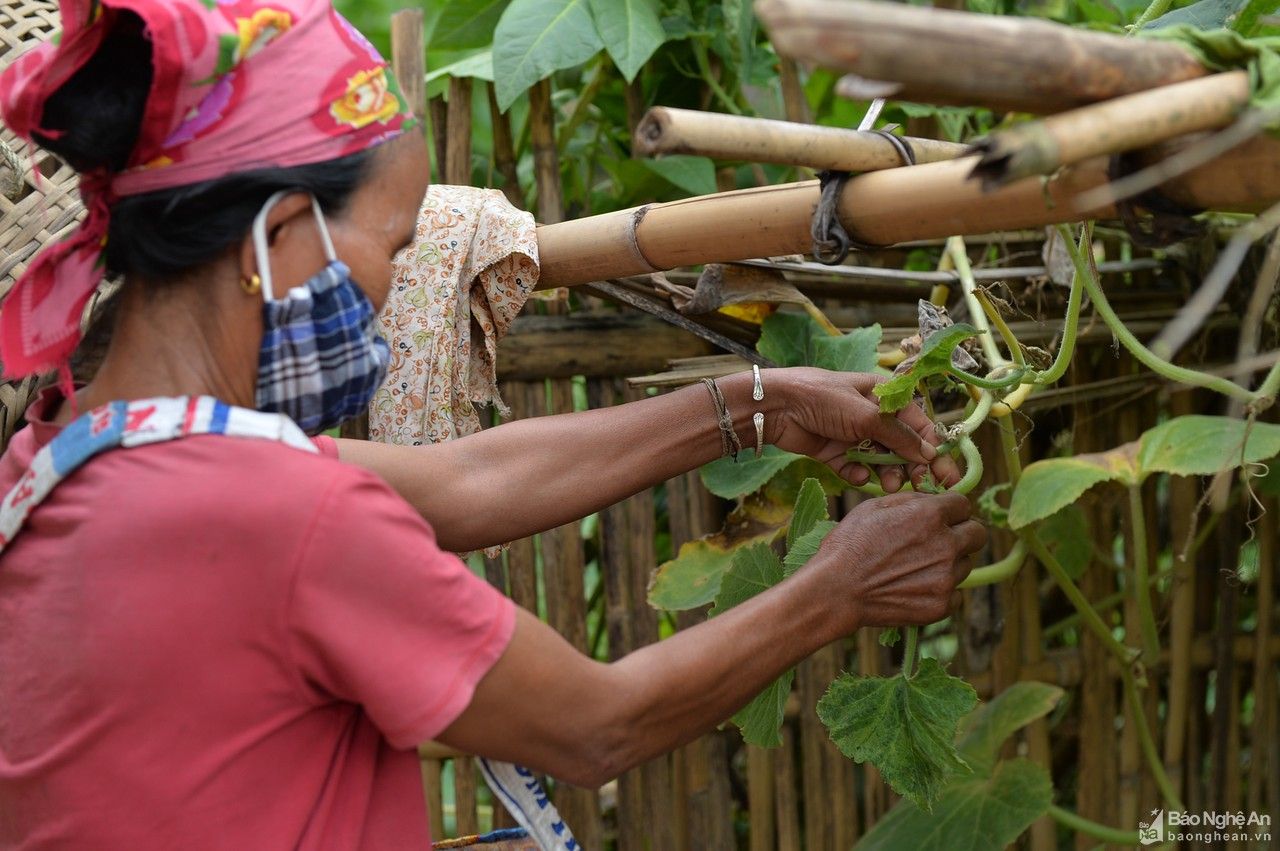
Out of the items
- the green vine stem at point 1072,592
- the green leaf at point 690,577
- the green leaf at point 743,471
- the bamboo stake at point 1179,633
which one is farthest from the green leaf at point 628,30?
the bamboo stake at point 1179,633

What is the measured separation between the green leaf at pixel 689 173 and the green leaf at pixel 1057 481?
0.86m

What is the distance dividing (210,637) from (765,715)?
84 cm

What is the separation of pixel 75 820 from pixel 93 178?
24.9 inches

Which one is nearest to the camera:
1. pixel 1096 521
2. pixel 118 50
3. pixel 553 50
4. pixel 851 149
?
pixel 118 50

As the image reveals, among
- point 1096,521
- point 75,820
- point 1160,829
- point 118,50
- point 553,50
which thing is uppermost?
point 118,50

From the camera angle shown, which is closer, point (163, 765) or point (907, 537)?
point (163, 765)

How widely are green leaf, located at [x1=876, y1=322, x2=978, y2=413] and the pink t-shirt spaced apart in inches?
25.0

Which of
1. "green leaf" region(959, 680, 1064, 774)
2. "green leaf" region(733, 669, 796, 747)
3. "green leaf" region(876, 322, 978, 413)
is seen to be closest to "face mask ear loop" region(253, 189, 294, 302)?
"green leaf" region(876, 322, 978, 413)

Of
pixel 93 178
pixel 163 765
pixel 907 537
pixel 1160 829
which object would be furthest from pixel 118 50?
pixel 1160 829

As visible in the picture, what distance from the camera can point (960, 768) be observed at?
1.68 meters

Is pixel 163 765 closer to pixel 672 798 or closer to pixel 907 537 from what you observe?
pixel 907 537

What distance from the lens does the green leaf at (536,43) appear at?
2322 mm

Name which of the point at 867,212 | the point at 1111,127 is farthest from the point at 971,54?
the point at 867,212

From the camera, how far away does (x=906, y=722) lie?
172cm
